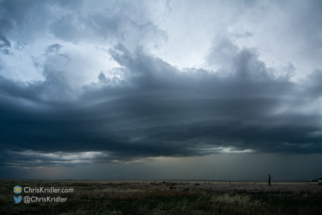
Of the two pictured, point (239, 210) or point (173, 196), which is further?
point (173, 196)

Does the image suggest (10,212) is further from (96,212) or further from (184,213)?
(184,213)

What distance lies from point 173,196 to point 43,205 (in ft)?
50.2

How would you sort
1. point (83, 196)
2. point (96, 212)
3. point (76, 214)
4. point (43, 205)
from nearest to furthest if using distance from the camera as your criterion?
point (76, 214)
point (96, 212)
point (43, 205)
point (83, 196)

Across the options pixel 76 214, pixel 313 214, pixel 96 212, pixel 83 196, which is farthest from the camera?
pixel 83 196

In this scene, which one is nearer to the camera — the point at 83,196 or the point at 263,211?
the point at 263,211

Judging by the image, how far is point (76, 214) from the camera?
14.3 meters

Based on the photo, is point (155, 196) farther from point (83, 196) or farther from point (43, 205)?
point (43, 205)

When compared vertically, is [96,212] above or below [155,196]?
above

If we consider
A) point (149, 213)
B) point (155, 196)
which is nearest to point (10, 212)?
point (149, 213)

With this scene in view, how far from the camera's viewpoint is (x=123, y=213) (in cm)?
1502

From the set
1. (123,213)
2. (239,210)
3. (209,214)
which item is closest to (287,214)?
(239,210)

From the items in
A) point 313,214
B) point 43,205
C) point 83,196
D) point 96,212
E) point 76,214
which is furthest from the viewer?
point 83,196

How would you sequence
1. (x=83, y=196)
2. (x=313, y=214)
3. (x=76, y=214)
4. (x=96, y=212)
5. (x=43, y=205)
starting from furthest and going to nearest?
(x=83, y=196) < (x=43, y=205) < (x=96, y=212) < (x=76, y=214) < (x=313, y=214)

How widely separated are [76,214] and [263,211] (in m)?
14.8
